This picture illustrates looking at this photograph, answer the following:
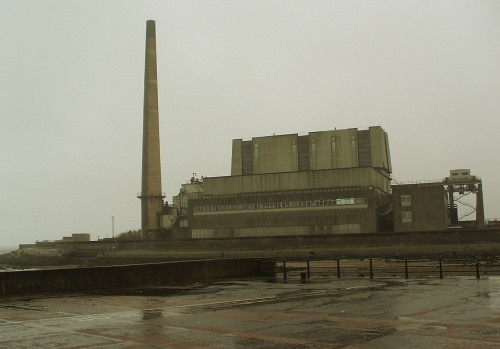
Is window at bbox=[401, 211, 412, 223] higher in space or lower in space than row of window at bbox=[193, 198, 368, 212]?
lower

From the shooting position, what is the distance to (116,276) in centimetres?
2175

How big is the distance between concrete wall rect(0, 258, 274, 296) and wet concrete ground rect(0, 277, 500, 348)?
1600 mm

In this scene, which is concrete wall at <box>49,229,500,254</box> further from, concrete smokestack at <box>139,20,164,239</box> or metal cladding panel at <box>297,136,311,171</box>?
metal cladding panel at <box>297,136,311,171</box>

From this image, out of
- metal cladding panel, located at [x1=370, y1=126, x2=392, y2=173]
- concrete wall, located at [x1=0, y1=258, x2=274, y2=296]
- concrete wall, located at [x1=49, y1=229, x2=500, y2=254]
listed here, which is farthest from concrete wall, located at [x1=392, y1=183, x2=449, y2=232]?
concrete wall, located at [x1=0, y1=258, x2=274, y2=296]

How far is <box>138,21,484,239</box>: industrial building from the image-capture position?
7706cm

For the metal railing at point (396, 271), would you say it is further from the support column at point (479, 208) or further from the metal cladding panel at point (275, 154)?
the metal cladding panel at point (275, 154)

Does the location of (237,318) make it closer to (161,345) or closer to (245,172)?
(161,345)

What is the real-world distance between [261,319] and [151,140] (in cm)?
7941

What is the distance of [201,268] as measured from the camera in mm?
25844

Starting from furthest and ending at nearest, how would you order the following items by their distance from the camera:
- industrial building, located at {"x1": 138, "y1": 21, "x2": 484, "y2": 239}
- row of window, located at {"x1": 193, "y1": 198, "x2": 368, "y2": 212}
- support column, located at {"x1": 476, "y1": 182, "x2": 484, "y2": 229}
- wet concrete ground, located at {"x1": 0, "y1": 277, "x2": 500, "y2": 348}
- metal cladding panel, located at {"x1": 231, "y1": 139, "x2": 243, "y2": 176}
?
metal cladding panel, located at {"x1": 231, "y1": 139, "x2": 243, "y2": 176}
support column, located at {"x1": 476, "y1": 182, "x2": 484, "y2": 229}
row of window, located at {"x1": 193, "y1": 198, "x2": 368, "y2": 212}
industrial building, located at {"x1": 138, "y1": 21, "x2": 484, "y2": 239}
wet concrete ground, located at {"x1": 0, "y1": 277, "x2": 500, "y2": 348}

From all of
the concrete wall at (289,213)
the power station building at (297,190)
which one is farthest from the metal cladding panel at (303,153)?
the concrete wall at (289,213)

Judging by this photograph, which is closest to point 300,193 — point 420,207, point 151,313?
point 420,207

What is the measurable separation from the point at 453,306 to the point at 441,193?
6401cm

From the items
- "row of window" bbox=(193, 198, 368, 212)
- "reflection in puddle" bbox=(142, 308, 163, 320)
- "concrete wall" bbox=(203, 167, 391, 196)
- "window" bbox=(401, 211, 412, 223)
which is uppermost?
"concrete wall" bbox=(203, 167, 391, 196)
